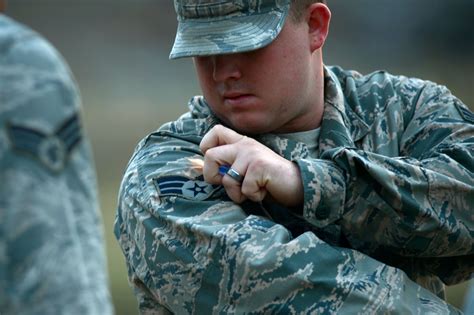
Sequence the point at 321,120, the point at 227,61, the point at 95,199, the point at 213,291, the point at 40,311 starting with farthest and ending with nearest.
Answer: the point at 321,120, the point at 227,61, the point at 213,291, the point at 95,199, the point at 40,311

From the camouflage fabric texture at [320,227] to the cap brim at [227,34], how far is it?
0.95 ft

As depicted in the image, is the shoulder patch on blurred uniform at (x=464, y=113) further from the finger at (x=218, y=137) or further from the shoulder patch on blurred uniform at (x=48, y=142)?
the shoulder patch on blurred uniform at (x=48, y=142)

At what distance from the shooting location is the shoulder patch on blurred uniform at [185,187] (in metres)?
3.92

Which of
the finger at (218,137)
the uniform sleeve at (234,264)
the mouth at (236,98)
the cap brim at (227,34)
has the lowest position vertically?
the uniform sleeve at (234,264)

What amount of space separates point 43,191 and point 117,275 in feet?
32.1

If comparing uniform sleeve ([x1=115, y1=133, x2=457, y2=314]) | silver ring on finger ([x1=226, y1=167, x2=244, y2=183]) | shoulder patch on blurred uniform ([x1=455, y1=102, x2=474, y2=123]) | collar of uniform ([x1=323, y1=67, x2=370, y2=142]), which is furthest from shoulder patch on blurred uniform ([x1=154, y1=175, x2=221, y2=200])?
shoulder patch on blurred uniform ([x1=455, y1=102, x2=474, y2=123])

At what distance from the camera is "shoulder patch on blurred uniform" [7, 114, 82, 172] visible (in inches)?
93.5

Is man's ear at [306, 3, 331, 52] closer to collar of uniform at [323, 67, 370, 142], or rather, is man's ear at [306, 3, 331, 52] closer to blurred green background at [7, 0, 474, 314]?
collar of uniform at [323, 67, 370, 142]

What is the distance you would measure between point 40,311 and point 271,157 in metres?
1.57

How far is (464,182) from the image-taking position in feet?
13.0

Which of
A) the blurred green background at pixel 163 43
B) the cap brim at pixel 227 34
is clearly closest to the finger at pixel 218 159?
the cap brim at pixel 227 34

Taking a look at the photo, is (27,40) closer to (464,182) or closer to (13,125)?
(13,125)

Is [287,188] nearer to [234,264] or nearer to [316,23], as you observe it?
[234,264]

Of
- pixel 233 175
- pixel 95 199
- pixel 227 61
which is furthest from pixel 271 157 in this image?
pixel 95 199
